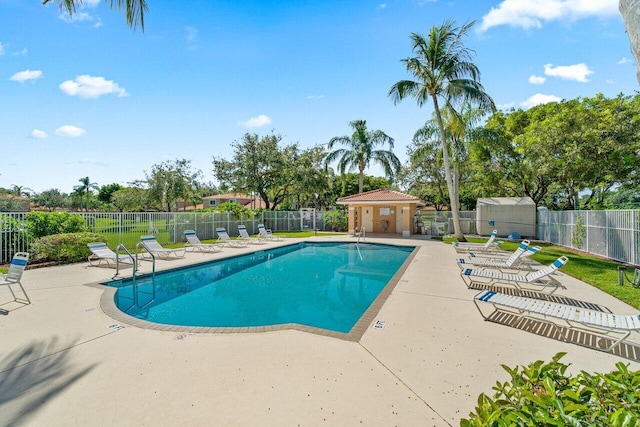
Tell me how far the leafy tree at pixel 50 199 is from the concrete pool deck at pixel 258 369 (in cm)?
8047

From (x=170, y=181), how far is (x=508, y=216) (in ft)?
106

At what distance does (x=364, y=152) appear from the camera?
2747 cm

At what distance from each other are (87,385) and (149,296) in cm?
510

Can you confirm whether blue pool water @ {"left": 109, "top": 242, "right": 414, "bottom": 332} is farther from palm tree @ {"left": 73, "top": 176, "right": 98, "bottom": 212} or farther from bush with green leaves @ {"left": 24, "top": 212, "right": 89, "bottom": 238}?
palm tree @ {"left": 73, "top": 176, "right": 98, "bottom": 212}

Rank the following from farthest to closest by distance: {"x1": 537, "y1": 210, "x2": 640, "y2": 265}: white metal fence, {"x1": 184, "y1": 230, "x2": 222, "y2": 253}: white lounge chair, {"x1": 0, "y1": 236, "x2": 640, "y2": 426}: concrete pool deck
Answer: {"x1": 184, "y1": 230, "x2": 222, "y2": 253}: white lounge chair
{"x1": 537, "y1": 210, "x2": 640, "y2": 265}: white metal fence
{"x1": 0, "y1": 236, "x2": 640, "y2": 426}: concrete pool deck

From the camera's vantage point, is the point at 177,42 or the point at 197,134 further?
the point at 197,134

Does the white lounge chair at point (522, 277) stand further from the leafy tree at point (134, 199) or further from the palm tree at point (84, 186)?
the palm tree at point (84, 186)

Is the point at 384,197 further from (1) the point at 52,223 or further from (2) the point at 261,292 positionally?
(1) the point at 52,223

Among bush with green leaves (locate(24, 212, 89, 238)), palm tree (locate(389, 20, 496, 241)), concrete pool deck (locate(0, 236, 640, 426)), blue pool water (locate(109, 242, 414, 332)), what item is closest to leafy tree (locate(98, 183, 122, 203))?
bush with green leaves (locate(24, 212, 89, 238))

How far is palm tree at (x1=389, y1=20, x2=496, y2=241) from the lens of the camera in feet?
55.5

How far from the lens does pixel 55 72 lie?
10391mm

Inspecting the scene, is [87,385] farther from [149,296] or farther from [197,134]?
[197,134]

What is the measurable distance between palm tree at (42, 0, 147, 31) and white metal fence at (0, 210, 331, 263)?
24.7ft

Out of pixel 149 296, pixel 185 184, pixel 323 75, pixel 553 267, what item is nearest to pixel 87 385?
pixel 149 296
